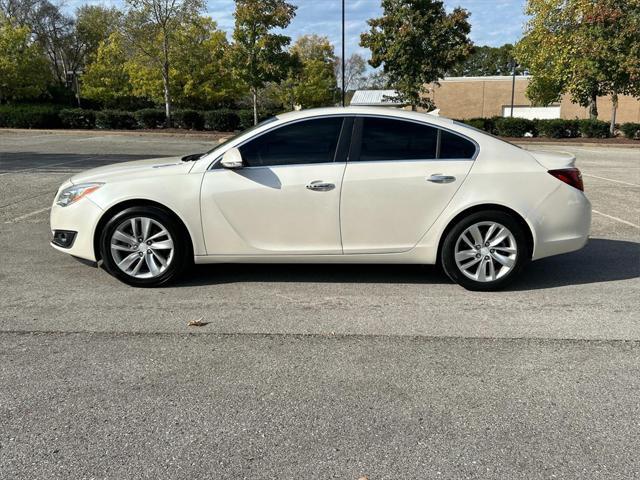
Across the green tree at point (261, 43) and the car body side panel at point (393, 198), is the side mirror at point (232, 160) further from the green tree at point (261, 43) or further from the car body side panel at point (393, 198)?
the green tree at point (261, 43)

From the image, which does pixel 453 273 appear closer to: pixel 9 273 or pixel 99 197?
pixel 99 197

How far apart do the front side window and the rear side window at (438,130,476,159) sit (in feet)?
3.06

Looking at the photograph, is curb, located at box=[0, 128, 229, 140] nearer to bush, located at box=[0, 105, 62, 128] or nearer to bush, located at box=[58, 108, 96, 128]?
bush, located at box=[0, 105, 62, 128]

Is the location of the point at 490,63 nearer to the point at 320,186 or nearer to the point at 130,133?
the point at 130,133

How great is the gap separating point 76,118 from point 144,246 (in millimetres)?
30202

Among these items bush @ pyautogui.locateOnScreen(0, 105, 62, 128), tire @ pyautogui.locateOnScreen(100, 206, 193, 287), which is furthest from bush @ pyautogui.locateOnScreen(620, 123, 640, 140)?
bush @ pyautogui.locateOnScreen(0, 105, 62, 128)

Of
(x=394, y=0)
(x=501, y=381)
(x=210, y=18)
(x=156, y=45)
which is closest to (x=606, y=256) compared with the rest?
(x=501, y=381)

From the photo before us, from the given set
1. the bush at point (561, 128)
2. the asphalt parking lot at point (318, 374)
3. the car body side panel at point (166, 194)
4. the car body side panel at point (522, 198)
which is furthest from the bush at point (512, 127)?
the car body side panel at point (166, 194)

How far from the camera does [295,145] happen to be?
5.07m

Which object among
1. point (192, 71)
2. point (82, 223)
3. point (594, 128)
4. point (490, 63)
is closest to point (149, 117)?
point (192, 71)

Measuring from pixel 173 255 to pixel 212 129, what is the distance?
27755 mm

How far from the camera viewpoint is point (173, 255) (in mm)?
5035

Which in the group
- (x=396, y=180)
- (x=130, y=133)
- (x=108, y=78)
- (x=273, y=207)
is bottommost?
(x=273, y=207)

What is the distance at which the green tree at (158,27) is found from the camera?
3083cm
